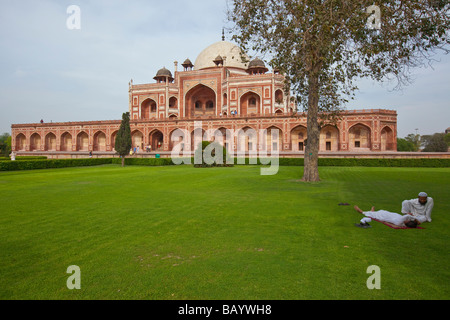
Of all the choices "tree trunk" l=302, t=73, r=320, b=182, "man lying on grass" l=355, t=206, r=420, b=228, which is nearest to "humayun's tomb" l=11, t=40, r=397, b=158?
"tree trunk" l=302, t=73, r=320, b=182

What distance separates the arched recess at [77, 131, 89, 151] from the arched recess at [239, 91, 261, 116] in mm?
23557

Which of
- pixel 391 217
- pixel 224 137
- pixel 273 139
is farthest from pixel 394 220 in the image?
pixel 224 137

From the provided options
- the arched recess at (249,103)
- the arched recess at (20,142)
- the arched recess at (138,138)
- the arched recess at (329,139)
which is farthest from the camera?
the arched recess at (20,142)

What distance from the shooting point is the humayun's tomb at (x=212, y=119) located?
115ft

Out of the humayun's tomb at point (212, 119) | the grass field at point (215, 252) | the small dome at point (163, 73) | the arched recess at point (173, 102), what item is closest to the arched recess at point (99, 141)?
the humayun's tomb at point (212, 119)

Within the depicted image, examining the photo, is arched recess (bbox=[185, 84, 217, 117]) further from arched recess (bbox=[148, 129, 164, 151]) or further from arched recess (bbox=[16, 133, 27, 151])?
arched recess (bbox=[16, 133, 27, 151])

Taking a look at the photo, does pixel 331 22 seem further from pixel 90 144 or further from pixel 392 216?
pixel 90 144

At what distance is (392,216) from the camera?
5324 mm

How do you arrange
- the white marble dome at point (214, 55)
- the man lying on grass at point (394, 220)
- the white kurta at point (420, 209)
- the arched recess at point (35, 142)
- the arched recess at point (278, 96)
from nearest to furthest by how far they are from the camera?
the man lying on grass at point (394, 220), the white kurta at point (420, 209), the arched recess at point (278, 96), the arched recess at point (35, 142), the white marble dome at point (214, 55)

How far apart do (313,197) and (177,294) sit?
6300 millimetres

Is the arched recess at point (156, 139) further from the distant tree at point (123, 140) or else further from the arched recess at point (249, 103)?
the distant tree at point (123, 140)

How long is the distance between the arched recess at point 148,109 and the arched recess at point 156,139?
18.8 feet

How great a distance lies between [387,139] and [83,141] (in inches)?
1646

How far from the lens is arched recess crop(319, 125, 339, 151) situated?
118 ft
